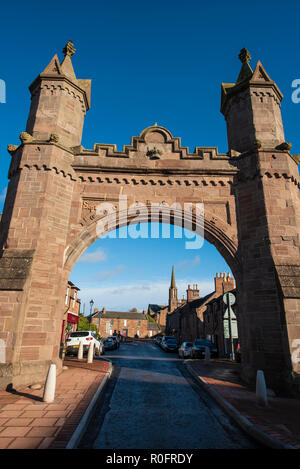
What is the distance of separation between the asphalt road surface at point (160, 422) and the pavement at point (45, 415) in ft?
1.03

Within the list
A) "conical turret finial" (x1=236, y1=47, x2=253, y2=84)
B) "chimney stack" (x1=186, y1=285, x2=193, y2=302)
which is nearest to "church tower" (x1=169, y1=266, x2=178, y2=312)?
"chimney stack" (x1=186, y1=285, x2=193, y2=302)

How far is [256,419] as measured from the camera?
5.18m

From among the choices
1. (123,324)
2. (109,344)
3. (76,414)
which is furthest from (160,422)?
(123,324)

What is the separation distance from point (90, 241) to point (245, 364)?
7357mm

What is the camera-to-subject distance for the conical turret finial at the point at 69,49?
13.2 metres

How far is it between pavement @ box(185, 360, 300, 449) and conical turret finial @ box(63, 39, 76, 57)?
15.6 m

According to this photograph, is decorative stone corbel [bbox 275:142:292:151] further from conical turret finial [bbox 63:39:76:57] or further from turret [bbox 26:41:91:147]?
conical turret finial [bbox 63:39:76:57]

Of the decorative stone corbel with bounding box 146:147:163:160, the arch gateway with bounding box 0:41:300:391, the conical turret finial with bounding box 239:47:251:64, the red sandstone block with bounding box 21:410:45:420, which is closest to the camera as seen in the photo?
the red sandstone block with bounding box 21:410:45:420

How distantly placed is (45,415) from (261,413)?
444 centimetres

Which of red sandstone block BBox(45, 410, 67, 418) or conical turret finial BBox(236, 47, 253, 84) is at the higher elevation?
conical turret finial BBox(236, 47, 253, 84)

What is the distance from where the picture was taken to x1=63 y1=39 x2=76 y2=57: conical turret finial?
43.3 feet

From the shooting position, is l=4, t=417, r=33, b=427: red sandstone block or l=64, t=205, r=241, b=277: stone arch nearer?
l=4, t=417, r=33, b=427: red sandstone block

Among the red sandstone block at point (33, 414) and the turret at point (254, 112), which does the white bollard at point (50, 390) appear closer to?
the red sandstone block at point (33, 414)

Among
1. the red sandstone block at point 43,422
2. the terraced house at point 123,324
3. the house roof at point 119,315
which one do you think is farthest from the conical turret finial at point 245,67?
the house roof at point 119,315
